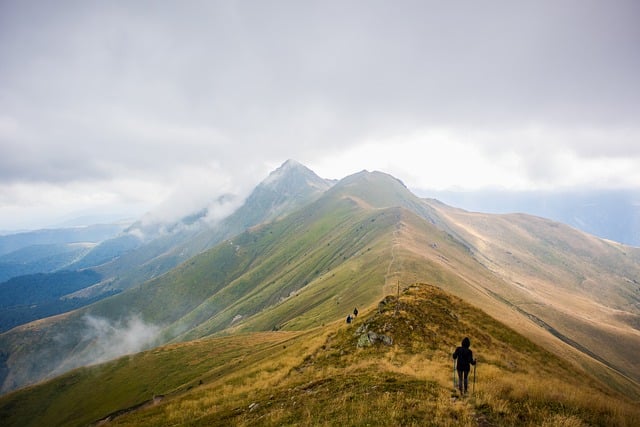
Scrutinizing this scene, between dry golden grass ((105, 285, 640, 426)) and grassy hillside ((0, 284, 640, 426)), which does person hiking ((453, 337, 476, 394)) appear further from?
dry golden grass ((105, 285, 640, 426))

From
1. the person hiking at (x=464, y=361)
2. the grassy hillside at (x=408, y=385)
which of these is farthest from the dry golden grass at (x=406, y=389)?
the person hiking at (x=464, y=361)

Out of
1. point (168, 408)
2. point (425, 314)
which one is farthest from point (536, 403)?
point (168, 408)

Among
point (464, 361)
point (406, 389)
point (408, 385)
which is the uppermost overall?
point (464, 361)

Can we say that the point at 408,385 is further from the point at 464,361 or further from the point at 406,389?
the point at 464,361

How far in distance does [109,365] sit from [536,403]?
12523cm

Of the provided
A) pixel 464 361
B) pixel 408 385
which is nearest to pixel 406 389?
pixel 408 385

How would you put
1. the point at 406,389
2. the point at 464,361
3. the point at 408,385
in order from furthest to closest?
the point at 408,385
the point at 406,389
the point at 464,361

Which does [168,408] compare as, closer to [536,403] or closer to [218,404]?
[218,404]

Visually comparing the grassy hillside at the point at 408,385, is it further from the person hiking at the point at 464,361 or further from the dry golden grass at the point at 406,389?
the person hiking at the point at 464,361

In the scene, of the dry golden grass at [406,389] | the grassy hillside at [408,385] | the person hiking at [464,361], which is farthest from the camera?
the person hiking at [464,361]

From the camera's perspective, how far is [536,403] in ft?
56.4

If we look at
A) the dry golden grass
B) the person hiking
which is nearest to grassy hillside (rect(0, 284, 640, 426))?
the dry golden grass

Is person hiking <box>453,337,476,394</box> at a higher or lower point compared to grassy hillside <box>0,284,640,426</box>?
higher

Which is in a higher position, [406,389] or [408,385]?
[406,389]
